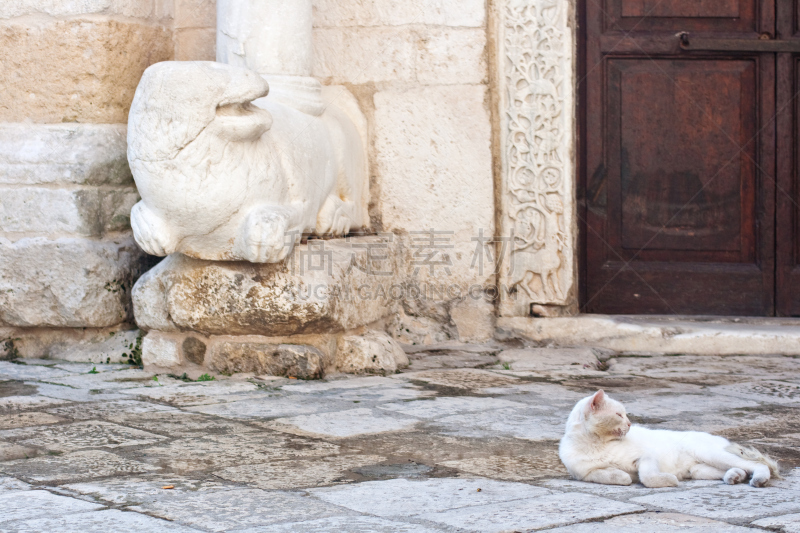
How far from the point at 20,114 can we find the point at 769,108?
369cm

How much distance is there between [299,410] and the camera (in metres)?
3.73

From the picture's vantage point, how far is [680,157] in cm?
528

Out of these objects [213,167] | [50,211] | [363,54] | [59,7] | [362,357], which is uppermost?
[59,7]

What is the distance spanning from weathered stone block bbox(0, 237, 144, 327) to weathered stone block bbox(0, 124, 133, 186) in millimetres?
303

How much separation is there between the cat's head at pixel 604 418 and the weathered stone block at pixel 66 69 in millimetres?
3193

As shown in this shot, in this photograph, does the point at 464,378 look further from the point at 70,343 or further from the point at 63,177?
the point at 63,177

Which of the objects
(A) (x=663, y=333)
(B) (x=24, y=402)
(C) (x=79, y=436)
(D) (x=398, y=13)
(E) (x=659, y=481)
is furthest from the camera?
(D) (x=398, y=13)

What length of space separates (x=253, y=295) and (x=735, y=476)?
2.28 meters

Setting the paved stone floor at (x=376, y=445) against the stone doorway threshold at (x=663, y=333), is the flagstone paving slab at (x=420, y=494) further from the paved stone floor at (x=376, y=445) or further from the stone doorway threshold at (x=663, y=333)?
the stone doorway threshold at (x=663, y=333)

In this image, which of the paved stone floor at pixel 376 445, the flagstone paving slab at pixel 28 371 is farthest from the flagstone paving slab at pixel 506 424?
the flagstone paving slab at pixel 28 371

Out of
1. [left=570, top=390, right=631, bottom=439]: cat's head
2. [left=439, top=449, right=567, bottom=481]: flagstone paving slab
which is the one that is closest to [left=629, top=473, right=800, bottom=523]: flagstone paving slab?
[left=570, top=390, right=631, bottom=439]: cat's head

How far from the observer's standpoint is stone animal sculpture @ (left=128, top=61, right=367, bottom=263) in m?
4.04

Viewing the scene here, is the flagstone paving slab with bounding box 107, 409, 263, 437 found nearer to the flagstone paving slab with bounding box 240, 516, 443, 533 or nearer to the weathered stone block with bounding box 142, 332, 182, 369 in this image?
the weathered stone block with bounding box 142, 332, 182, 369

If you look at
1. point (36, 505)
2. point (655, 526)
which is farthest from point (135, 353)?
point (655, 526)
